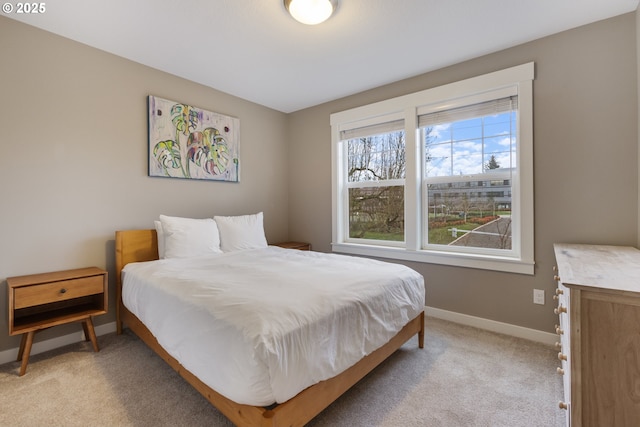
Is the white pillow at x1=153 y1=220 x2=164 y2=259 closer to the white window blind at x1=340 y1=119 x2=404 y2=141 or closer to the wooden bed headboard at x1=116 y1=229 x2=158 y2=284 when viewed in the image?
the wooden bed headboard at x1=116 y1=229 x2=158 y2=284

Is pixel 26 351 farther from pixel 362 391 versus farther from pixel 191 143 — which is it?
pixel 362 391

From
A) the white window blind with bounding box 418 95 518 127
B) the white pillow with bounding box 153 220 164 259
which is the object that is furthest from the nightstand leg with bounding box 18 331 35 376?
the white window blind with bounding box 418 95 518 127

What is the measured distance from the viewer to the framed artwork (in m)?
2.80

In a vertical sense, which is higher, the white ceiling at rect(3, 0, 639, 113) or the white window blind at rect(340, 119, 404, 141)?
the white ceiling at rect(3, 0, 639, 113)

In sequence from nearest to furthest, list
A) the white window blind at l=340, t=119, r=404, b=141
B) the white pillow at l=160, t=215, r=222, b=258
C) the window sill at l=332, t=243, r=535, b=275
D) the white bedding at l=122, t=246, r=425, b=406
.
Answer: the white bedding at l=122, t=246, r=425, b=406, the window sill at l=332, t=243, r=535, b=275, the white pillow at l=160, t=215, r=222, b=258, the white window blind at l=340, t=119, r=404, b=141

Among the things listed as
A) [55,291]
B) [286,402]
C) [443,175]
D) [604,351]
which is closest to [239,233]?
[55,291]

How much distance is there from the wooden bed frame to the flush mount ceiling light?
2.18 metres

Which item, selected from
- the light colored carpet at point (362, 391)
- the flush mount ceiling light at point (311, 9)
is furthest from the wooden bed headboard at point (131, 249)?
the flush mount ceiling light at point (311, 9)

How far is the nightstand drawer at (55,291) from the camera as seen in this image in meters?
1.88

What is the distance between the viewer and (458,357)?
2.10 m

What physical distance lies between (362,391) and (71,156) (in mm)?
2810

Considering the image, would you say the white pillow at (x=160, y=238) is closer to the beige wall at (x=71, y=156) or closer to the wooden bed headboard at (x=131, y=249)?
the wooden bed headboard at (x=131, y=249)

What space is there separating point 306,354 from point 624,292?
3.75 feet

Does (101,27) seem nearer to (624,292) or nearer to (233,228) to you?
(233,228)
